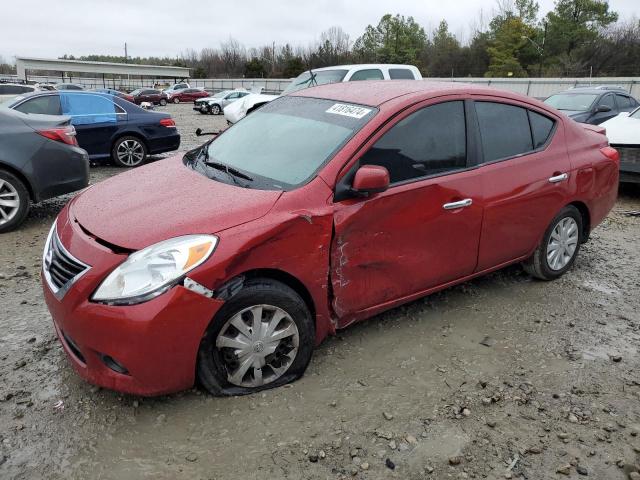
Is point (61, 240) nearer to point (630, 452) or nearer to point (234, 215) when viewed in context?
point (234, 215)

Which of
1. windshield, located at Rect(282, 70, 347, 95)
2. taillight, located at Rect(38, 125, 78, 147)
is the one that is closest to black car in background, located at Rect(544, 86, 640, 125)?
windshield, located at Rect(282, 70, 347, 95)

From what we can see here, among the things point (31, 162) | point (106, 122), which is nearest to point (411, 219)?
point (31, 162)

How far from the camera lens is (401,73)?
1109cm

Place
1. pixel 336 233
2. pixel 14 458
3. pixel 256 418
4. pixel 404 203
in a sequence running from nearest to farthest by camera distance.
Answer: pixel 14 458 → pixel 256 418 → pixel 336 233 → pixel 404 203

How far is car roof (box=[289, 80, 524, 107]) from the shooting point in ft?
11.4

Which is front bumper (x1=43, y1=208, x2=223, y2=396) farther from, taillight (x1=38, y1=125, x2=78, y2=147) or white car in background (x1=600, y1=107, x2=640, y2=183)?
white car in background (x1=600, y1=107, x2=640, y2=183)

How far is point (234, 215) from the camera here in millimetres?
2740

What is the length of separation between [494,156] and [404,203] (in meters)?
0.99

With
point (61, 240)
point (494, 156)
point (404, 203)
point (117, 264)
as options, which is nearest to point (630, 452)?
point (404, 203)

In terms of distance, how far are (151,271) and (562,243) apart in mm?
3542

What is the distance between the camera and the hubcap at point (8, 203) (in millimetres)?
5688

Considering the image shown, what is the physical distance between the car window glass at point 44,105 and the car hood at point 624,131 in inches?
361

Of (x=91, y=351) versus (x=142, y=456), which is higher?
(x=91, y=351)

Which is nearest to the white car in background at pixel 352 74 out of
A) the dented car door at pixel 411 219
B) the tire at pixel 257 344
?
the dented car door at pixel 411 219
